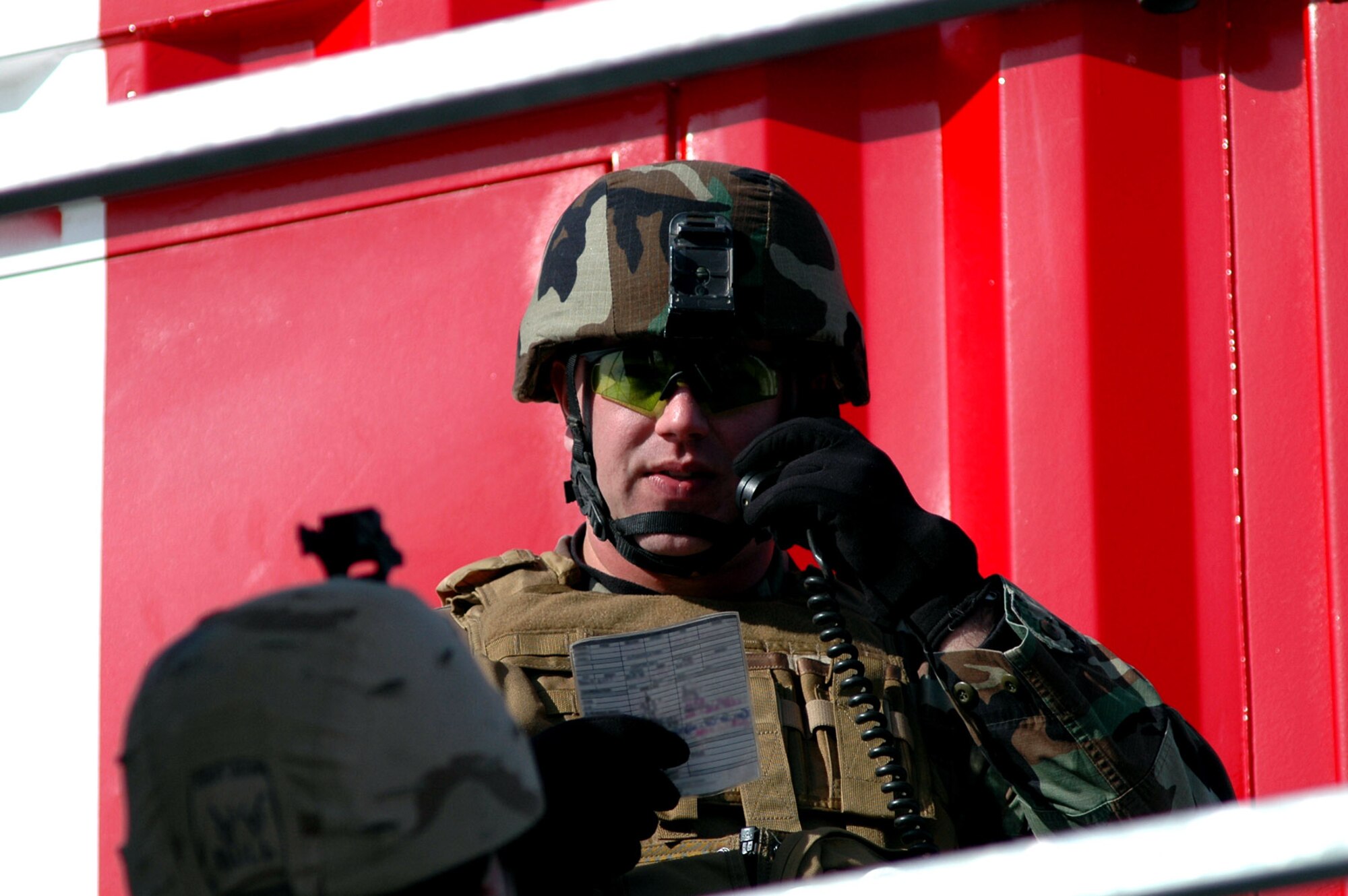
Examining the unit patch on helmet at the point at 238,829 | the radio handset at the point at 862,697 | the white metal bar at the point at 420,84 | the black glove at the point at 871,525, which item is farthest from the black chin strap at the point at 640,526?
the white metal bar at the point at 420,84

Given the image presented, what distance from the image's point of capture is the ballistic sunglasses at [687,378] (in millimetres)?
1911

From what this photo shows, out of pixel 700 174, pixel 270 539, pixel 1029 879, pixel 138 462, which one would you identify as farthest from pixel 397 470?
pixel 1029 879

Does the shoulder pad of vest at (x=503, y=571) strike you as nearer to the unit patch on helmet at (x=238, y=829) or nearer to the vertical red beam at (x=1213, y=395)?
the vertical red beam at (x=1213, y=395)

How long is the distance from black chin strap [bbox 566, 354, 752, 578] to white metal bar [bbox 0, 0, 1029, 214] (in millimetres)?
1166

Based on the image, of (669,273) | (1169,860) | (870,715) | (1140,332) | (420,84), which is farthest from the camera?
(1140,332)

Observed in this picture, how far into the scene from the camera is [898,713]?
187 cm

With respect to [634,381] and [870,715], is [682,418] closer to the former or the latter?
[634,381]

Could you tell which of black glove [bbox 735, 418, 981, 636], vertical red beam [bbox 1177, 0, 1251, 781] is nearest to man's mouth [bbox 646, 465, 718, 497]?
black glove [bbox 735, 418, 981, 636]

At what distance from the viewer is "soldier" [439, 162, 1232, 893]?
161cm

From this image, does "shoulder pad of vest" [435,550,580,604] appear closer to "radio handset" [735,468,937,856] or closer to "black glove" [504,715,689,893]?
"radio handset" [735,468,937,856]

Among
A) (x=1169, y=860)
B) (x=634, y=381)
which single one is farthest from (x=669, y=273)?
(x=1169, y=860)

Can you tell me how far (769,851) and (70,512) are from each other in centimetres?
119

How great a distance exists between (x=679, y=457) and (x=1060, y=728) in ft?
1.78

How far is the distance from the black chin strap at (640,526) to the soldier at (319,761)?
3.07ft
